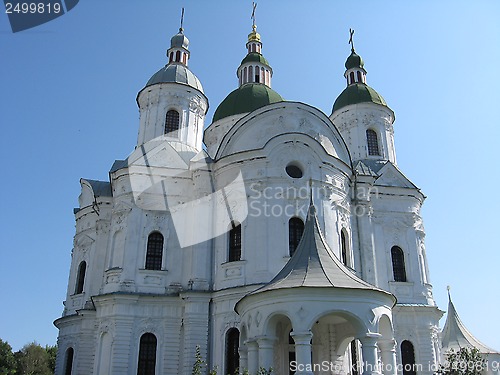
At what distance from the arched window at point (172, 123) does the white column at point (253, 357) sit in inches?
560

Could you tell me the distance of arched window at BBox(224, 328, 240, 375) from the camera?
1880 centimetres

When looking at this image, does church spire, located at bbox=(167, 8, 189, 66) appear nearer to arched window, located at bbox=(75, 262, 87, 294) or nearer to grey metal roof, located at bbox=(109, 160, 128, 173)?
grey metal roof, located at bbox=(109, 160, 128, 173)

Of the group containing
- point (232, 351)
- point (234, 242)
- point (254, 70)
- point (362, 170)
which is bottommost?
point (232, 351)

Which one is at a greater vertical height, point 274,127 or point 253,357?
point 274,127

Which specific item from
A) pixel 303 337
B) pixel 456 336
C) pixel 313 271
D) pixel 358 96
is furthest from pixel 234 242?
pixel 456 336

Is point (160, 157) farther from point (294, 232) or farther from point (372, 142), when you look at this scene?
point (372, 142)

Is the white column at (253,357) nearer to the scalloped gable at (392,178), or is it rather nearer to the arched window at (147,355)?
the arched window at (147,355)

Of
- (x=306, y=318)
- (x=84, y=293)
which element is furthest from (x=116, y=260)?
(x=306, y=318)

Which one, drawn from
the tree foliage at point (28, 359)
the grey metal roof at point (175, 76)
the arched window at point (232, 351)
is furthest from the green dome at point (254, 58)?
the tree foliage at point (28, 359)

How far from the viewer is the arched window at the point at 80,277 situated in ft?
80.8

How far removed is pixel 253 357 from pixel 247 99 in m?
17.0

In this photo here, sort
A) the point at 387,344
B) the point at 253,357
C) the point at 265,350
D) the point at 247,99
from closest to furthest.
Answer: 1. the point at 265,350
2. the point at 253,357
3. the point at 387,344
4. the point at 247,99

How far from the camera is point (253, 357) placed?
555 inches

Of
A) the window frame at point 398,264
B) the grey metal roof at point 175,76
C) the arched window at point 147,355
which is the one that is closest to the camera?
the arched window at point 147,355
